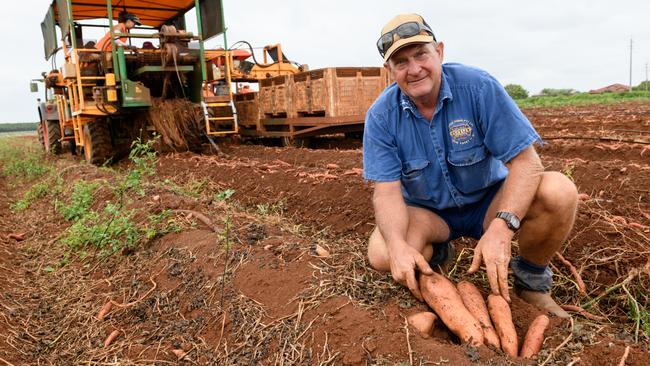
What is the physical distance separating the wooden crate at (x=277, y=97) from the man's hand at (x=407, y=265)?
8.07 m

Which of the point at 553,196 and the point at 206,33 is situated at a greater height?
the point at 206,33

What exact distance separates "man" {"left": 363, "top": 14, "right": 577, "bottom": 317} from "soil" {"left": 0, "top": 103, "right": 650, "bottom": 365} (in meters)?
0.26

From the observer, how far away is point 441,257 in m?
3.10

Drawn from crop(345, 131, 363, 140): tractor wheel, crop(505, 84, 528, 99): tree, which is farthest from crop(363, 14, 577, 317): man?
crop(505, 84, 528, 99): tree

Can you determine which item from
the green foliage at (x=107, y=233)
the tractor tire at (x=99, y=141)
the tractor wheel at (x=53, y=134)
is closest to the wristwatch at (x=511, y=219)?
the green foliage at (x=107, y=233)

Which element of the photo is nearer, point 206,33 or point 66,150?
point 206,33

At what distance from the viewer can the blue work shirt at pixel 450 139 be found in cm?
248

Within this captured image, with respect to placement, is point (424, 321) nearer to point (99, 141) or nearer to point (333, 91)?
point (333, 91)

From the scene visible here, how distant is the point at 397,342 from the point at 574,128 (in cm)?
1078

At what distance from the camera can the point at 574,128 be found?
1134 centimetres

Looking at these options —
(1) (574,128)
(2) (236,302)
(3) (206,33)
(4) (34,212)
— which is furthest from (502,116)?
(1) (574,128)

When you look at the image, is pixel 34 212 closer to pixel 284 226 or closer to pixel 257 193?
pixel 257 193

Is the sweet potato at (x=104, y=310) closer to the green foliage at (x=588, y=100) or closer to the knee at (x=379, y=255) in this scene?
the knee at (x=379, y=255)

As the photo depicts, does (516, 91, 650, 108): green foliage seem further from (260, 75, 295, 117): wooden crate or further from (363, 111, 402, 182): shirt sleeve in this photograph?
(363, 111, 402, 182): shirt sleeve
